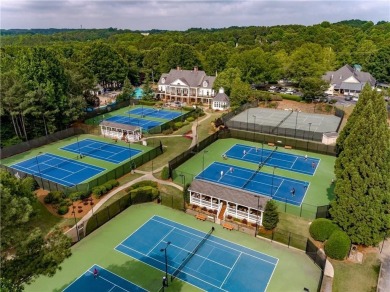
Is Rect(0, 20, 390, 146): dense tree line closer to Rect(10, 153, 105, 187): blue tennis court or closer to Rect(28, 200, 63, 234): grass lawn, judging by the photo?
Rect(10, 153, 105, 187): blue tennis court

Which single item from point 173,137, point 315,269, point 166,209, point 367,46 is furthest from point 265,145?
point 367,46

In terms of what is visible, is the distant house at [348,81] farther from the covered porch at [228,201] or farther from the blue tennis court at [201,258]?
the blue tennis court at [201,258]

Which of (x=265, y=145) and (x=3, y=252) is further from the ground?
(x=3, y=252)

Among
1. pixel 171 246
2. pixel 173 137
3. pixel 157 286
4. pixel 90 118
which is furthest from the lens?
pixel 90 118

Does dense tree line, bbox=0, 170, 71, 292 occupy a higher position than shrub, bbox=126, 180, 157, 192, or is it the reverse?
dense tree line, bbox=0, 170, 71, 292

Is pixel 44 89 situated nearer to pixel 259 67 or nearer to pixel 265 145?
pixel 265 145

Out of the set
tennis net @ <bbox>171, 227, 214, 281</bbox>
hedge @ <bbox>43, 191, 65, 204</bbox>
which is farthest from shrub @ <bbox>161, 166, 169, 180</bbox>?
hedge @ <bbox>43, 191, 65, 204</bbox>
